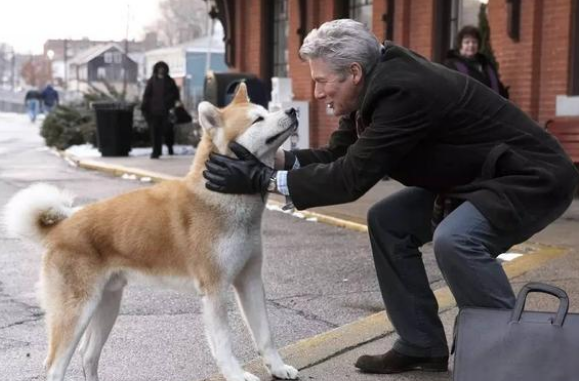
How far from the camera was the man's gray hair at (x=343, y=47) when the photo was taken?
3.45 m

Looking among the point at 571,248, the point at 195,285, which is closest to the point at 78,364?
the point at 195,285

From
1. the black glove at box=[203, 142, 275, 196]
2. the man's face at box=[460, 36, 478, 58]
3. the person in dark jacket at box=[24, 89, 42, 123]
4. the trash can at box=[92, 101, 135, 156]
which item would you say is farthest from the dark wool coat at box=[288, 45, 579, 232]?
the person in dark jacket at box=[24, 89, 42, 123]

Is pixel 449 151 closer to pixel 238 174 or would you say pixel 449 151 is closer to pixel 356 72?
pixel 356 72

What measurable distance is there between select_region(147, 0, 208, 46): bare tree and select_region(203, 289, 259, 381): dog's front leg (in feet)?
264

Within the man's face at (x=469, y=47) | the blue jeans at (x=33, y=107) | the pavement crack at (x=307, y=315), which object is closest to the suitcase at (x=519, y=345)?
the pavement crack at (x=307, y=315)

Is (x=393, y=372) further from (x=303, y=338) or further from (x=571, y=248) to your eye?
(x=571, y=248)

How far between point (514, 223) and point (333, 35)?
1082mm

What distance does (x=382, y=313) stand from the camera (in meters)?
5.10

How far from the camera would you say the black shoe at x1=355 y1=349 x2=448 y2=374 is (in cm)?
404

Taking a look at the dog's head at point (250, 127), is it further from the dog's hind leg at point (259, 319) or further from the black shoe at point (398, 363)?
the black shoe at point (398, 363)

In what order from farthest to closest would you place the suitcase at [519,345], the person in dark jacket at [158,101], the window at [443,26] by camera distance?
1. the person in dark jacket at [158,101]
2. the window at [443,26]
3. the suitcase at [519,345]

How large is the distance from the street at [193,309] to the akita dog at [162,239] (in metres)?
0.64

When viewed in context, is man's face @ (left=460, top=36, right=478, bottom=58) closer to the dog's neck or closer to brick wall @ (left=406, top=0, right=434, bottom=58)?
brick wall @ (left=406, top=0, right=434, bottom=58)

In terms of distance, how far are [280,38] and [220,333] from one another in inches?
539
